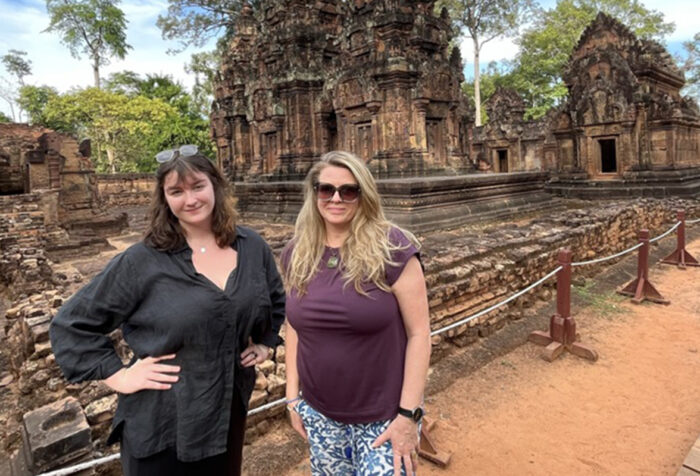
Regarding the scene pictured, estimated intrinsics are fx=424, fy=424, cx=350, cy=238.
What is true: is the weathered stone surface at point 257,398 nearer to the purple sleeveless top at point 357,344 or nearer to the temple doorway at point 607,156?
the purple sleeveless top at point 357,344

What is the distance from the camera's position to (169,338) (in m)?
1.42

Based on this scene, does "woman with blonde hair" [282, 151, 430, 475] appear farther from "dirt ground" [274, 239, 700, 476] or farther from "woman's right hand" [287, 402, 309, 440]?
"dirt ground" [274, 239, 700, 476]

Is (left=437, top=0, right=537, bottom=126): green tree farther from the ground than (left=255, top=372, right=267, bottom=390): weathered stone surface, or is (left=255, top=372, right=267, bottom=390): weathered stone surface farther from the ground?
(left=437, top=0, right=537, bottom=126): green tree

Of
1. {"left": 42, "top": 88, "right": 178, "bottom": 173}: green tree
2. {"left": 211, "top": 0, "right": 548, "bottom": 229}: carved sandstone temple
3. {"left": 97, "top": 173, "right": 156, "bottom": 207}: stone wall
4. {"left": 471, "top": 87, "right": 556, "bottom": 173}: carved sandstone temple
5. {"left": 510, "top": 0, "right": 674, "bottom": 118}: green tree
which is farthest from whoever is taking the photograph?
{"left": 510, "top": 0, "right": 674, "bottom": 118}: green tree

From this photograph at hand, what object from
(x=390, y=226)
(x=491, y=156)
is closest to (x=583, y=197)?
(x=491, y=156)

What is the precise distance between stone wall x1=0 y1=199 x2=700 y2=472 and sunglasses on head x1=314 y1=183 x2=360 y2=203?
150 centimetres

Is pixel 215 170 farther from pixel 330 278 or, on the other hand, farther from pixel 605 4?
pixel 605 4

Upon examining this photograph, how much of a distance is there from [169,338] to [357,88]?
9786 mm

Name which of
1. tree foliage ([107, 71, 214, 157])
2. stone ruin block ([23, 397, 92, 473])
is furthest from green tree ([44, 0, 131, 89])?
stone ruin block ([23, 397, 92, 473])

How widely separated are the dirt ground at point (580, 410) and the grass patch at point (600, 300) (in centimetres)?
56

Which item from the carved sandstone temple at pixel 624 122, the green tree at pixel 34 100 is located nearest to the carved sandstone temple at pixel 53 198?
the carved sandstone temple at pixel 624 122

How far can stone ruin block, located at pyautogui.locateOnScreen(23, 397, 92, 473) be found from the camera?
5.71 feet

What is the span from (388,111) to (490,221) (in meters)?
3.48

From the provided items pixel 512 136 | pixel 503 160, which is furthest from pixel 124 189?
pixel 512 136
